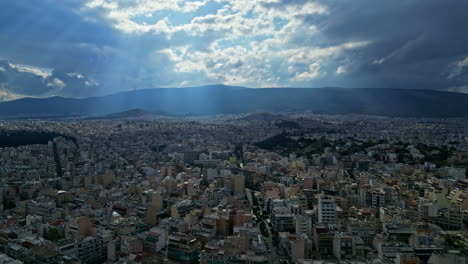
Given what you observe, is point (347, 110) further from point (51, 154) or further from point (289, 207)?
point (289, 207)

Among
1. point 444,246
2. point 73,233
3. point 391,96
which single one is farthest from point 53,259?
point 391,96

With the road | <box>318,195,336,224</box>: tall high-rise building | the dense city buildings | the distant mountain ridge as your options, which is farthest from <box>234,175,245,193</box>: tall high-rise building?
the distant mountain ridge

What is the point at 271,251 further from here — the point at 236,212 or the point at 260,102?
the point at 260,102

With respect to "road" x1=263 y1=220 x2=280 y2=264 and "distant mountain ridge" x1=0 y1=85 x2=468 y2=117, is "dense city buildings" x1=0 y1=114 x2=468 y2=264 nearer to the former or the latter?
"road" x1=263 y1=220 x2=280 y2=264

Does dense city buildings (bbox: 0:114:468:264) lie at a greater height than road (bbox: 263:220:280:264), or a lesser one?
greater

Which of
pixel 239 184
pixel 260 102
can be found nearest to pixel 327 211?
pixel 239 184

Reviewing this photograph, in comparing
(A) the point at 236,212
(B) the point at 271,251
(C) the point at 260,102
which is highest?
(C) the point at 260,102

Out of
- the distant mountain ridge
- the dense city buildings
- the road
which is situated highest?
the distant mountain ridge

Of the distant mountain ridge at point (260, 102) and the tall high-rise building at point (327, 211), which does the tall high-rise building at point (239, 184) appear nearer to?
the tall high-rise building at point (327, 211)
